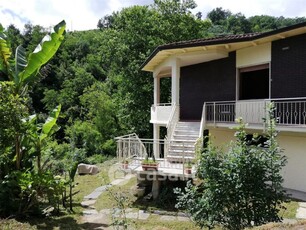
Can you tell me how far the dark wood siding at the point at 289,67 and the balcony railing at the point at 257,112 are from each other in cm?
40

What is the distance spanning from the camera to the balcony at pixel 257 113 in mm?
10539

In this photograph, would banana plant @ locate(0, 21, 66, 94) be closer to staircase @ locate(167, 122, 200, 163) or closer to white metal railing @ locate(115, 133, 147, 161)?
white metal railing @ locate(115, 133, 147, 161)

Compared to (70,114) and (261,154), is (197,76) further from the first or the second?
(70,114)

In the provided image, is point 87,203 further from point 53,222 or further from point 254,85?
point 254,85

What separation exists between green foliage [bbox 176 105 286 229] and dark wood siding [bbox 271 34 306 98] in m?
6.93

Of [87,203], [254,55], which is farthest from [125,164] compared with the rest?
[254,55]

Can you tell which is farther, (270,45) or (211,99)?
(211,99)

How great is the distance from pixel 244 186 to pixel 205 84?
37.5ft

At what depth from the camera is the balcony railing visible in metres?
10.7

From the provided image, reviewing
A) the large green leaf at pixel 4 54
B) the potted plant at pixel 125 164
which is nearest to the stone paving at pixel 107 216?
the potted plant at pixel 125 164

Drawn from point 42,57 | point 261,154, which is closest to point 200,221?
point 261,154

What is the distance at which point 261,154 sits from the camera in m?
5.01

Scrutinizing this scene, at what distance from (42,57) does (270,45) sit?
8.87 meters

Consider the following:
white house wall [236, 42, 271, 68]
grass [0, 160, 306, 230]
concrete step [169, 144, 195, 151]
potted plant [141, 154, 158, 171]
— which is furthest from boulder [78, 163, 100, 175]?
white house wall [236, 42, 271, 68]
